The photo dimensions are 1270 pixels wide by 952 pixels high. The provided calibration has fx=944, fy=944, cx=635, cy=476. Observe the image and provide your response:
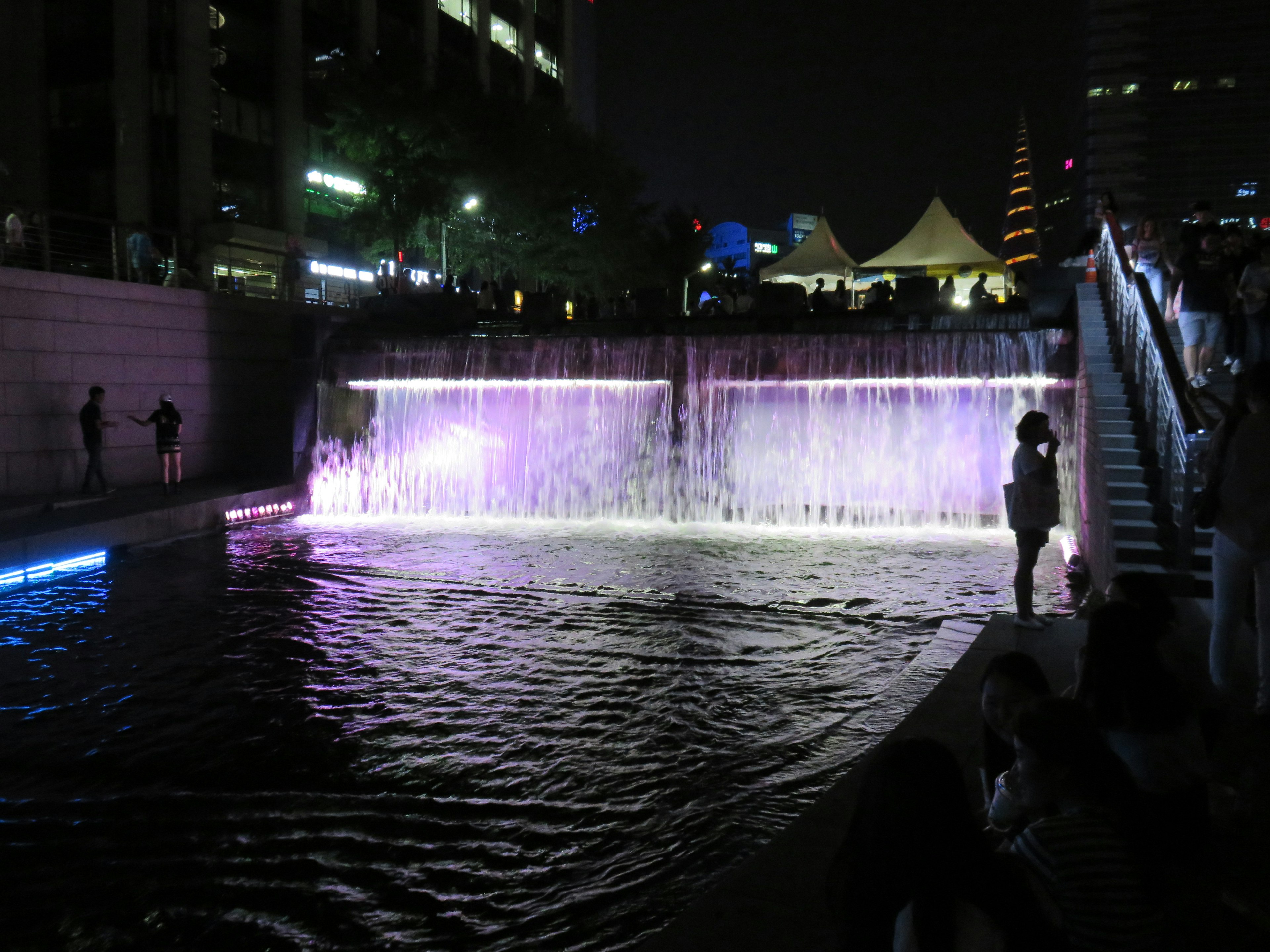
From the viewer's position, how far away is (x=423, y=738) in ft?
19.4

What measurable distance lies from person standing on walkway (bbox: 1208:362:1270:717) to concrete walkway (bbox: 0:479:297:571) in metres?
11.8

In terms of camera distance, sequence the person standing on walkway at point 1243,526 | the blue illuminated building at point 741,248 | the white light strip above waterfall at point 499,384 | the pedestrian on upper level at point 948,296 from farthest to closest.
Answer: the blue illuminated building at point 741,248 → the pedestrian on upper level at point 948,296 → the white light strip above waterfall at point 499,384 → the person standing on walkway at point 1243,526

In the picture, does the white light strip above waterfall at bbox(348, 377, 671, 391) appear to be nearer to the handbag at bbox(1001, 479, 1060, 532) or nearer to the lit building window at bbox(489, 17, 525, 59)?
the handbag at bbox(1001, 479, 1060, 532)

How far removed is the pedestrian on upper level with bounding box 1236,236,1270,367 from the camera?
843 centimetres

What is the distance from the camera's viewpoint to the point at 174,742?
5.88 metres

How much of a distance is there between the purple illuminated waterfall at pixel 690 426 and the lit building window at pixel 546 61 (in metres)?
45.9

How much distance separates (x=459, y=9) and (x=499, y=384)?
1561 inches

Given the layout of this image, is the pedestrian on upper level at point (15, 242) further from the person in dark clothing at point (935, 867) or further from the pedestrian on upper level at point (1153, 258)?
the person in dark clothing at point (935, 867)

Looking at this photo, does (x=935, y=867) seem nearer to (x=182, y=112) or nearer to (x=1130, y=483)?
(x=1130, y=483)

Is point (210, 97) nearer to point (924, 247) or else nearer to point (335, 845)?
point (924, 247)

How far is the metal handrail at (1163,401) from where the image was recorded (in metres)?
6.98

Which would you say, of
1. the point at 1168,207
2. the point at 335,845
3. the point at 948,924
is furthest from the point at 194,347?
the point at 1168,207

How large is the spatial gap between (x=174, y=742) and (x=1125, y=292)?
10.5 m

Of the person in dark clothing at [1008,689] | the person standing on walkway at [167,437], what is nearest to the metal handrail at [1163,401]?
the person in dark clothing at [1008,689]
